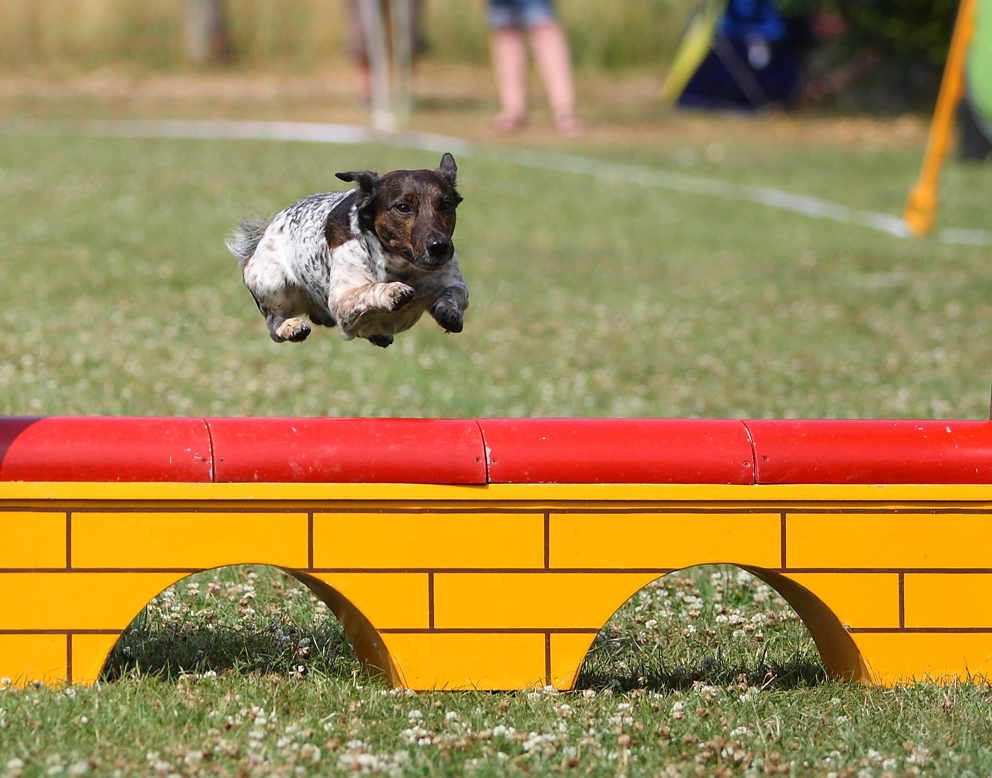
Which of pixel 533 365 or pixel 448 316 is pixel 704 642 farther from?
pixel 533 365

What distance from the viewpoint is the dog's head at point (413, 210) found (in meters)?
2.54

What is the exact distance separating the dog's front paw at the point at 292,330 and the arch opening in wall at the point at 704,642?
1.42 meters

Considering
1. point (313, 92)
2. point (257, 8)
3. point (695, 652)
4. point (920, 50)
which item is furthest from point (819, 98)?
point (695, 652)

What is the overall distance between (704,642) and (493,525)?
995 mm

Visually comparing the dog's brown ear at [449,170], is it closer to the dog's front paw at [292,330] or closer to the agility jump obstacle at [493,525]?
the dog's front paw at [292,330]

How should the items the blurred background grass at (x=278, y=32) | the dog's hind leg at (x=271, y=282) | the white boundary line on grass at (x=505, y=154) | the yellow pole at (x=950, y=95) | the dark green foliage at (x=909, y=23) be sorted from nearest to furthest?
the dog's hind leg at (x=271, y=282), the yellow pole at (x=950, y=95), the white boundary line on grass at (x=505, y=154), the dark green foliage at (x=909, y=23), the blurred background grass at (x=278, y=32)

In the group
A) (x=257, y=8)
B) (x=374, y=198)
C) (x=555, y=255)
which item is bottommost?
(x=374, y=198)

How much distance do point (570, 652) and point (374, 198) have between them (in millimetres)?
1422

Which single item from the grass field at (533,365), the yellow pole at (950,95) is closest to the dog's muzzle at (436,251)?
the grass field at (533,365)

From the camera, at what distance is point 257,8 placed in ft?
82.7

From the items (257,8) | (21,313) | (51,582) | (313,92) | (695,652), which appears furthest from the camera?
(257,8)

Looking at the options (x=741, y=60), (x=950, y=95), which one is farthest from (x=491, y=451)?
(x=741, y=60)

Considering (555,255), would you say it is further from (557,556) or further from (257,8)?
(257,8)

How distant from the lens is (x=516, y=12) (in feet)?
53.2
